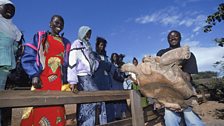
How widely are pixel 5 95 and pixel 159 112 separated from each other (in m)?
3.73

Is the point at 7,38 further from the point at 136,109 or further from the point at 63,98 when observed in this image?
the point at 136,109

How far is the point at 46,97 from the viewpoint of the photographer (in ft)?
8.63

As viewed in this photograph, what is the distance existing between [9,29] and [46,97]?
3.06 feet

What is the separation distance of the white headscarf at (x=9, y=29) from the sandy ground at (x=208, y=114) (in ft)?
10.6

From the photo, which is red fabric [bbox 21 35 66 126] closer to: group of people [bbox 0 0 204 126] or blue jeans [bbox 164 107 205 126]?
group of people [bbox 0 0 204 126]

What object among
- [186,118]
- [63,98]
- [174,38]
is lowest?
[186,118]

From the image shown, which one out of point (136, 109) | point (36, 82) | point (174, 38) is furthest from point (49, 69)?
point (174, 38)

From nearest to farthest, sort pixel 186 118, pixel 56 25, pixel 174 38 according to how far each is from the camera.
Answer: pixel 56 25
pixel 186 118
pixel 174 38

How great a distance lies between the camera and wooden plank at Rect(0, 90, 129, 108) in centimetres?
232

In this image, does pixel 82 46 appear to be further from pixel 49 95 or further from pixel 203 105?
pixel 203 105

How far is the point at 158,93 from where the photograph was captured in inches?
135

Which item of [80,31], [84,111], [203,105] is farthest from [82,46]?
[203,105]

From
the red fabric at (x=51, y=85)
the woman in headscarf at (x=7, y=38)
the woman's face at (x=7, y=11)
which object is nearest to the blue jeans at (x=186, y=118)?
the red fabric at (x=51, y=85)

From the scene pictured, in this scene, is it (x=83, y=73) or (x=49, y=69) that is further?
(x=83, y=73)
